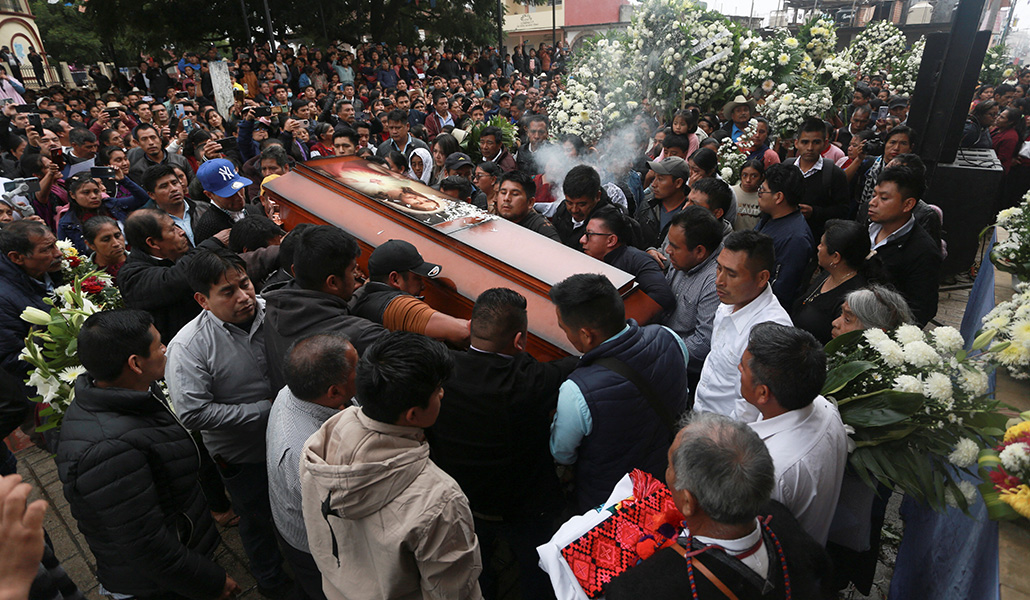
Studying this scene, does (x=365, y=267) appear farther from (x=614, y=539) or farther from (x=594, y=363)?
(x=614, y=539)

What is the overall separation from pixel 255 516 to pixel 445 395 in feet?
4.15

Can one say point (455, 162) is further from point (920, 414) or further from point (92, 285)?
point (920, 414)

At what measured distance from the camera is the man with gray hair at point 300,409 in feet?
5.92

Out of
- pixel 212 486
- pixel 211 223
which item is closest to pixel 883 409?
pixel 212 486

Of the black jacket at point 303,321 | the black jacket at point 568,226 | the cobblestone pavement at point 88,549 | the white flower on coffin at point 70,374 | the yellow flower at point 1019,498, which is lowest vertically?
the cobblestone pavement at point 88,549

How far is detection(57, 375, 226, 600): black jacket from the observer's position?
180cm

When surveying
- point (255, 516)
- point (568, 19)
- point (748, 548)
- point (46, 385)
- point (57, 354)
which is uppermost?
point (568, 19)

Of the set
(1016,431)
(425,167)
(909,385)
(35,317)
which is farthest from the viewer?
(425,167)

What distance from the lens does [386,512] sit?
148 cm

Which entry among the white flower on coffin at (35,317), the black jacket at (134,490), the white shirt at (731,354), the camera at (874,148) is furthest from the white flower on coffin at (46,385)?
the camera at (874,148)

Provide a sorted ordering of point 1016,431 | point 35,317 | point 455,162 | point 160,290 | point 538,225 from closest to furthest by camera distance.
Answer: point 1016,431
point 35,317
point 160,290
point 538,225
point 455,162

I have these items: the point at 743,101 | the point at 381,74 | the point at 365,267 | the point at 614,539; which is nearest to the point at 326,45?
the point at 381,74

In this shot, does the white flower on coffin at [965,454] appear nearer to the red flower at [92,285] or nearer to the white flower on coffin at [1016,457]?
the white flower on coffin at [1016,457]

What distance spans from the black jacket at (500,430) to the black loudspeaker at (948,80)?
433 cm
